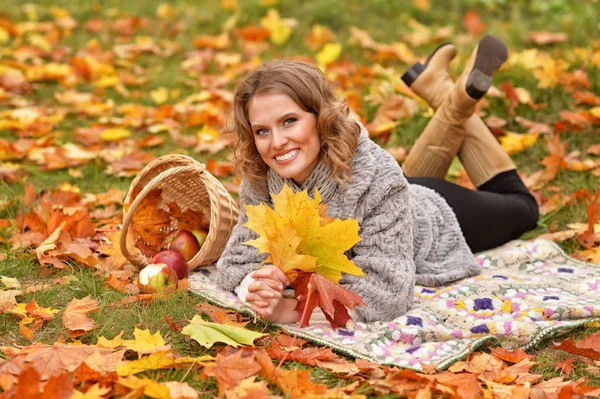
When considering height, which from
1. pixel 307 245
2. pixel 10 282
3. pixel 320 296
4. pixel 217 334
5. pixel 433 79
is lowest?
pixel 10 282

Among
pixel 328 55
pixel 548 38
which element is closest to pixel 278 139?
pixel 328 55

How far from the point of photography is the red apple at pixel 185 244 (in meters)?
3.28

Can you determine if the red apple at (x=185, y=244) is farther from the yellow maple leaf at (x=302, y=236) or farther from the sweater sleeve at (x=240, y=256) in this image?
the yellow maple leaf at (x=302, y=236)

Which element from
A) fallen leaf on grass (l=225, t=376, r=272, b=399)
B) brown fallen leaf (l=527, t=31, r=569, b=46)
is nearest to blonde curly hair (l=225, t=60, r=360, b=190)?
fallen leaf on grass (l=225, t=376, r=272, b=399)

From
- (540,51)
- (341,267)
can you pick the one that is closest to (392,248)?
(341,267)

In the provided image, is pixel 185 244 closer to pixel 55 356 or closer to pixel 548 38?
pixel 55 356

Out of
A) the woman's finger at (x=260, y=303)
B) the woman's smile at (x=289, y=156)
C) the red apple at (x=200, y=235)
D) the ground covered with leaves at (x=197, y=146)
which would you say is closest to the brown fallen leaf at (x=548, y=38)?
the ground covered with leaves at (x=197, y=146)

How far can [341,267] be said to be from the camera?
7.90 feet

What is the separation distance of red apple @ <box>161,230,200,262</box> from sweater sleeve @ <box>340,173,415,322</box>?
2.59 feet

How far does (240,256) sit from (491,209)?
4.09 ft

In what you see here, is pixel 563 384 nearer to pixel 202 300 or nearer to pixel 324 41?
pixel 202 300

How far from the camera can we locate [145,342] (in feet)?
7.77

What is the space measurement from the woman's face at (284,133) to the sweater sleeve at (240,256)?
29 centimetres

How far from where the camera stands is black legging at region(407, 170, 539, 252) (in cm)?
347
